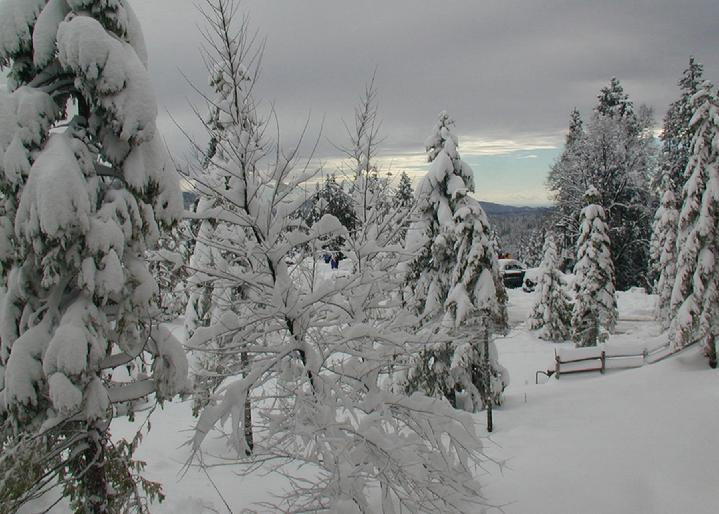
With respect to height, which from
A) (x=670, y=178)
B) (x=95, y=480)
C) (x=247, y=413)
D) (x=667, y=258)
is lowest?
(x=247, y=413)

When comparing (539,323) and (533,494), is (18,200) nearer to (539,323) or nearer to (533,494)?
(533,494)

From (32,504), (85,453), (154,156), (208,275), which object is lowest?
(32,504)

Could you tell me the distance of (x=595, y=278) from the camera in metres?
27.0

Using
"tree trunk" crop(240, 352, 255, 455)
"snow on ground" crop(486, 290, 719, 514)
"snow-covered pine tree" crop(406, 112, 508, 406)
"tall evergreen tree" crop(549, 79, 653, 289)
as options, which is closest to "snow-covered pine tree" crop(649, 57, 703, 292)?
"tall evergreen tree" crop(549, 79, 653, 289)

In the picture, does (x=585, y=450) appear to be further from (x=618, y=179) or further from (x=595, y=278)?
(x=618, y=179)

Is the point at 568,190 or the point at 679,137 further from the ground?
the point at 679,137

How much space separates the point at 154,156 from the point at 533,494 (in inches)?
445

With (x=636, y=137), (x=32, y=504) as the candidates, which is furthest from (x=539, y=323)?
(x=32, y=504)

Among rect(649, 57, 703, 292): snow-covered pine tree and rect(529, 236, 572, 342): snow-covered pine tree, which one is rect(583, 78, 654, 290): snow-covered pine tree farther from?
rect(529, 236, 572, 342): snow-covered pine tree

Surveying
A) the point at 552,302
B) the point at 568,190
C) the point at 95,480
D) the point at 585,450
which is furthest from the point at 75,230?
the point at 568,190

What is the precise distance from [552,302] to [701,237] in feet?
40.9

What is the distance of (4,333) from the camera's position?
5895 mm

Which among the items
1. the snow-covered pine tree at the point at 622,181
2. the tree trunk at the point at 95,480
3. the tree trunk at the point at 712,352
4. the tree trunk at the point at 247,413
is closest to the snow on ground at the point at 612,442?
the tree trunk at the point at 712,352

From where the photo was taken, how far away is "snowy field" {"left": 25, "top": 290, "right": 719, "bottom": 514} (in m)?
11.8
